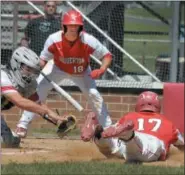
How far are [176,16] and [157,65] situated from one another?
1180mm

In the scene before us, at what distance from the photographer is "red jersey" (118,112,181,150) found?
29.5 feet

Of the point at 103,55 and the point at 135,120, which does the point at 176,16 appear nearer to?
the point at 103,55

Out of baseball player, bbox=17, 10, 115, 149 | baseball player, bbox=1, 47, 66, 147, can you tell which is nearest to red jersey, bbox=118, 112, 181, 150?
baseball player, bbox=1, 47, 66, 147

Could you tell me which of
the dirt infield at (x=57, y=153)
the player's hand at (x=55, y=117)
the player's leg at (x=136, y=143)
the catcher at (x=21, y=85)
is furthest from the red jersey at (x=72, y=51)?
the player's hand at (x=55, y=117)

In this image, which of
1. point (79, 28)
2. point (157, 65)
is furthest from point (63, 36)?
point (157, 65)

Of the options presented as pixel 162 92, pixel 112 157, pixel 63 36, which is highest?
pixel 63 36

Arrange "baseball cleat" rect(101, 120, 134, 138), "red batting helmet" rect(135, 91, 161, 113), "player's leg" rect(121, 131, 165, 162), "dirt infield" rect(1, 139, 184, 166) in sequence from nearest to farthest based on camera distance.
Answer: "baseball cleat" rect(101, 120, 134, 138) → "player's leg" rect(121, 131, 165, 162) → "dirt infield" rect(1, 139, 184, 166) → "red batting helmet" rect(135, 91, 161, 113)

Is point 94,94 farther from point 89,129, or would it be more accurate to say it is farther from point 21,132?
point 89,129

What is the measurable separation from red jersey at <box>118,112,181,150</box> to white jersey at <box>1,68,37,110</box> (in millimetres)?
1172

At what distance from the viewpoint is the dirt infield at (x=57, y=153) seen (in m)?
9.10

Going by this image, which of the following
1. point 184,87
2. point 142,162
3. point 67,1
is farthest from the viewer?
point 67,1

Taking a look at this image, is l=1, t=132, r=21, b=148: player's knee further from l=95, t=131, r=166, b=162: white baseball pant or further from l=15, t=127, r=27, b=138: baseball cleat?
l=95, t=131, r=166, b=162: white baseball pant

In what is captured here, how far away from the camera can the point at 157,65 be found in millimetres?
14977

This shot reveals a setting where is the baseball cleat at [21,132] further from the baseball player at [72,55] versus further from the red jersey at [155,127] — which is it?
the red jersey at [155,127]
